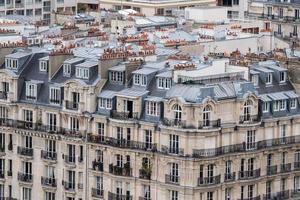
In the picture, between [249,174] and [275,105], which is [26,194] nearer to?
[249,174]

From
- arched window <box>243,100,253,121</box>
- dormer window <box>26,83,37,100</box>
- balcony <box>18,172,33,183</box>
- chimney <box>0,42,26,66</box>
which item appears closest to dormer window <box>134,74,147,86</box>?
arched window <box>243,100,253,121</box>

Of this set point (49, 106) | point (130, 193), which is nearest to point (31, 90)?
point (49, 106)

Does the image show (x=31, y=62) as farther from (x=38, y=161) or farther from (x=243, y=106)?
(x=243, y=106)

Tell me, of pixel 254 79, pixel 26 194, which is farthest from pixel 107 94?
pixel 254 79

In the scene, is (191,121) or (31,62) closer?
(191,121)

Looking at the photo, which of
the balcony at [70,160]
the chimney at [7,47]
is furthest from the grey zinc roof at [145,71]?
the chimney at [7,47]

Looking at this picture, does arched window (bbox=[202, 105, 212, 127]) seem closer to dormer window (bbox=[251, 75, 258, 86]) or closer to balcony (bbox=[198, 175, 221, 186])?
balcony (bbox=[198, 175, 221, 186])
